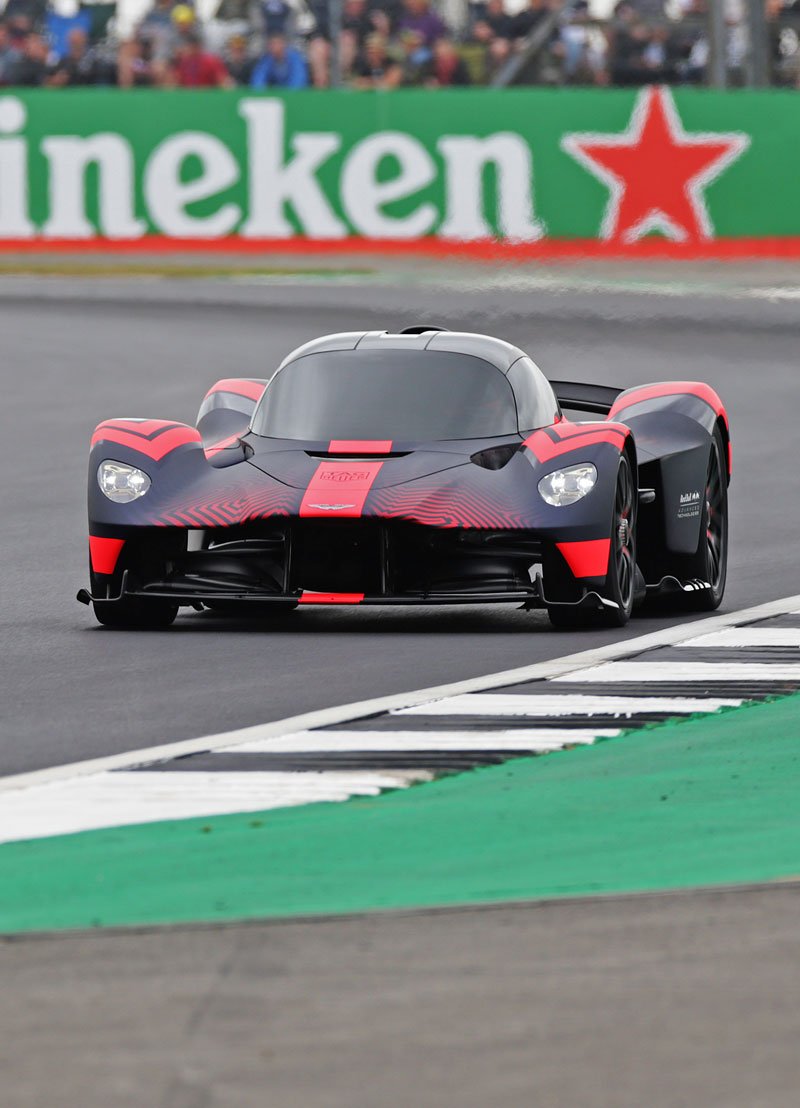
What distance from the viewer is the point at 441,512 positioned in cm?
944

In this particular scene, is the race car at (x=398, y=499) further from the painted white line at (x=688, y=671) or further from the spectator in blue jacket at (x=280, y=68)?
the spectator in blue jacket at (x=280, y=68)

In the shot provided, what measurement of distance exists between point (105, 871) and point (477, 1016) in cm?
146

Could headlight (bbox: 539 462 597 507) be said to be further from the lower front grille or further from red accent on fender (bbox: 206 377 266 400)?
red accent on fender (bbox: 206 377 266 400)

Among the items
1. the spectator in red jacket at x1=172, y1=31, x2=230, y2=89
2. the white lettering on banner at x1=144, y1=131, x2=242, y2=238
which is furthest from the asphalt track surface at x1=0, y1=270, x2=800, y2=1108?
the spectator in red jacket at x1=172, y1=31, x2=230, y2=89

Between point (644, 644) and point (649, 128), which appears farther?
point (649, 128)

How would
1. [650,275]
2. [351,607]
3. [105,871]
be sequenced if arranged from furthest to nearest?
[650,275] < [351,607] < [105,871]

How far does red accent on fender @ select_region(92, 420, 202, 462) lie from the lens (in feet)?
32.6

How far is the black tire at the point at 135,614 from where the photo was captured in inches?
389

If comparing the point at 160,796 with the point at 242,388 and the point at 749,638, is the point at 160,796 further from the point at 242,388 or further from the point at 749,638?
the point at 242,388

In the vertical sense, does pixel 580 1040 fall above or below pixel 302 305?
above

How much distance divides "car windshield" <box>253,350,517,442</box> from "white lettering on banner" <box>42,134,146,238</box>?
16.8 m

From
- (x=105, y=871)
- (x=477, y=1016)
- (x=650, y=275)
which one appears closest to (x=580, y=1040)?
(x=477, y=1016)

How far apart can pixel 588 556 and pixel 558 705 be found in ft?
5.40

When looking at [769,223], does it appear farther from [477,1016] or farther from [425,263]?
[477,1016]
